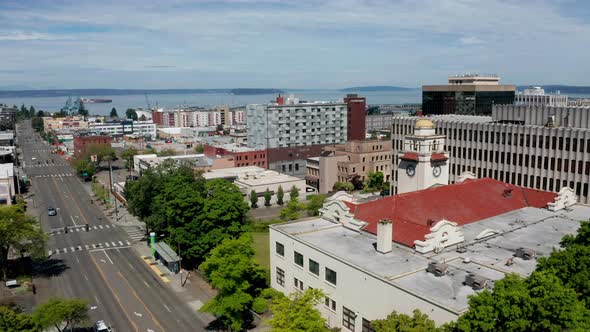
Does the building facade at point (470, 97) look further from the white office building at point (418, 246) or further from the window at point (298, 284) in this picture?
the window at point (298, 284)

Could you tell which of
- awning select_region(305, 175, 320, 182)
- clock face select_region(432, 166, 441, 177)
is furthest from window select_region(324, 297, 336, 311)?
awning select_region(305, 175, 320, 182)

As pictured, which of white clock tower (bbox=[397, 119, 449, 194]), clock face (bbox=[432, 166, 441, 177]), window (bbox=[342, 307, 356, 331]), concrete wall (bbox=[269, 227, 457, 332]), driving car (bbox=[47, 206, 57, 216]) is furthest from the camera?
driving car (bbox=[47, 206, 57, 216])

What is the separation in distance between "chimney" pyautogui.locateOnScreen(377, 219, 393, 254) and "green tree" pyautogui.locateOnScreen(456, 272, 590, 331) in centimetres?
1790

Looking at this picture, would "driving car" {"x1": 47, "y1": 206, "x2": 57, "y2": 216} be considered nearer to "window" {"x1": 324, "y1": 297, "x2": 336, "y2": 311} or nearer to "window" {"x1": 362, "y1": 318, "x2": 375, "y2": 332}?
"window" {"x1": 324, "y1": 297, "x2": 336, "y2": 311}

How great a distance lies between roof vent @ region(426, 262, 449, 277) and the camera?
41375 mm

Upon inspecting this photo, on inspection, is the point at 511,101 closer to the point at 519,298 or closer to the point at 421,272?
the point at 421,272

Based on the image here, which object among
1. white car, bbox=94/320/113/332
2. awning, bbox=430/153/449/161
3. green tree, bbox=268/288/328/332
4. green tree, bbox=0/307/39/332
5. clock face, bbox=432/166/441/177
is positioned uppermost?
awning, bbox=430/153/449/161

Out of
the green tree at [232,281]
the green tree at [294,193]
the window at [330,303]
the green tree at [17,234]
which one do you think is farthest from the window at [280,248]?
the green tree at [294,193]

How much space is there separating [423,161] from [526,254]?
21070 millimetres

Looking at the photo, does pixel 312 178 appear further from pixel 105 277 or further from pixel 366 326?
pixel 366 326

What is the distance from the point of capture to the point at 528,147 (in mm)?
82125

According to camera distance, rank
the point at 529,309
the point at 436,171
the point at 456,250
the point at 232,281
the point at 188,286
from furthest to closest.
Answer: the point at 436,171 < the point at 188,286 < the point at 232,281 < the point at 456,250 < the point at 529,309

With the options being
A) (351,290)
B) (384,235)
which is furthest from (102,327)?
(384,235)

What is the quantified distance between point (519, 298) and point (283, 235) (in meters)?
29.9
